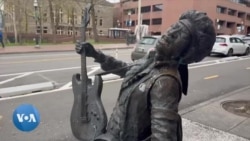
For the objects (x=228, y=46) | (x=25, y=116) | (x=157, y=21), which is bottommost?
(x=228, y=46)

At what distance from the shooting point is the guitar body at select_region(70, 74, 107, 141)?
73.0 inches

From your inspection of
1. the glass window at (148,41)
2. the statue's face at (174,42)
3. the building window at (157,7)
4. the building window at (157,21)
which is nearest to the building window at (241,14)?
the building window at (157,7)

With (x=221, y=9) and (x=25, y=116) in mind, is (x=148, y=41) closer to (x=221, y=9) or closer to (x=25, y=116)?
(x=25, y=116)

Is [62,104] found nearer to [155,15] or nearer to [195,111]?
[195,111]

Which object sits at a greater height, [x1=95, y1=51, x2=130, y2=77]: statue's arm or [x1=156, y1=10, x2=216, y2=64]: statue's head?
[x1=156, y1=10, x2=216, y2=64]: statue's head

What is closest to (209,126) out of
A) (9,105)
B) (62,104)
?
(62,104)

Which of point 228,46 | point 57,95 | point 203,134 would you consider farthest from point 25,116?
point 228,46

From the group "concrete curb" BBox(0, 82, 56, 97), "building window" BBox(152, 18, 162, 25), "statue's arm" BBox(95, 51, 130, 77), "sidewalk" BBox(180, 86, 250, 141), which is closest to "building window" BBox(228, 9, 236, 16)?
"building window" BBox(152, 18, 162, 25)

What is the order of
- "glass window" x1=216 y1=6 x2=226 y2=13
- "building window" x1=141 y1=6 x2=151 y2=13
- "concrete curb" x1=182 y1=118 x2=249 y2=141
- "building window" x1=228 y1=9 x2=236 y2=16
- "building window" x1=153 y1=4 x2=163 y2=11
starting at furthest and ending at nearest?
"building window" x1=141 y1=6 x2=151 y2=13 → "building window" x1=153 y1=4 x2=163 y2=11 → "building window" x1=228 y1=9 x2=236 y2=16 → "glass window" x1=216 y1=6 x2=226 y2=13 → "concrete curb" x1=182 y1=118 x2=249 y2=141

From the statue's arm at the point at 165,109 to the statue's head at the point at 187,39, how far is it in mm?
169

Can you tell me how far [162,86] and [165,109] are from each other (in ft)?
0.39

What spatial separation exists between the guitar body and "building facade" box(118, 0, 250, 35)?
54322 mm

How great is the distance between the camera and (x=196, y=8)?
56.2 m

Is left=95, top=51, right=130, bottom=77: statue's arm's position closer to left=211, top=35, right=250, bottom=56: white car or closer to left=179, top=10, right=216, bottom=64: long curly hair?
left=179, top=10, right=216, bottom=64: long curly hair
